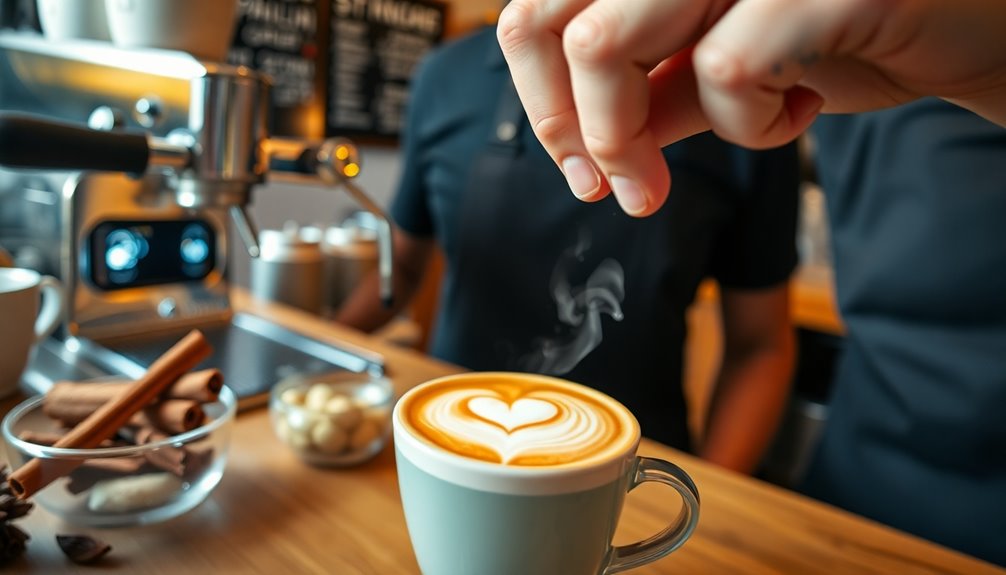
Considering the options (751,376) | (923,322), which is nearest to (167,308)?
(751,376)

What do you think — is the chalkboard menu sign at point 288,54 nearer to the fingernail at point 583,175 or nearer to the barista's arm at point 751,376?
the barista's arm at point 751,376

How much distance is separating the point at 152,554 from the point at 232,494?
0.29 feet

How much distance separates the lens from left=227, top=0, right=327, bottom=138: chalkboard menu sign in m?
1.64

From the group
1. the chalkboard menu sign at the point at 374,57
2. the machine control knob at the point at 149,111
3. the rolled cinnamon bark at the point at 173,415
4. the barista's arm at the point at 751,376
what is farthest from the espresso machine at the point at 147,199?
the chalkboard menu sign at the point at 374,57

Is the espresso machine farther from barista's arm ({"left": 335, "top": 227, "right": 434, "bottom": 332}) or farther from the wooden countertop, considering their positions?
barista's arm ({"left": 335, "top": 227, "right": 434, "bottom": 332})

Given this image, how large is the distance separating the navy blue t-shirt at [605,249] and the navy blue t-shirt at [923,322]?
0.33ft

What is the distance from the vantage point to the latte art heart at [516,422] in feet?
1.25

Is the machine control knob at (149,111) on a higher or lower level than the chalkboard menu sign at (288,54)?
lower

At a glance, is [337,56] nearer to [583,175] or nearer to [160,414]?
[160,414]

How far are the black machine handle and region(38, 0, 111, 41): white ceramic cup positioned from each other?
22cm

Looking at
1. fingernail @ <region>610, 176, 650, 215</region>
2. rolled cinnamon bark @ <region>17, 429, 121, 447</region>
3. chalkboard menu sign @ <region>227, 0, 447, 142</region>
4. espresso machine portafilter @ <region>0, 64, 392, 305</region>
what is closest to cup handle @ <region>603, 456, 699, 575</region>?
fingernail @ <region>610, 176, 650, 215</region>

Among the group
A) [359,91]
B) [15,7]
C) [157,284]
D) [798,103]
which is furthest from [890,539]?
[359,91]

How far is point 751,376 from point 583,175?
764 millimetres

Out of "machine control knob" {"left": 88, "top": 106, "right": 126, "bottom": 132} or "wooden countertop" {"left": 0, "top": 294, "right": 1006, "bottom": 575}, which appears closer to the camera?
"wooden countertop" {"left": 0, "top": 294, "right": 1006, "bottom": 575}
